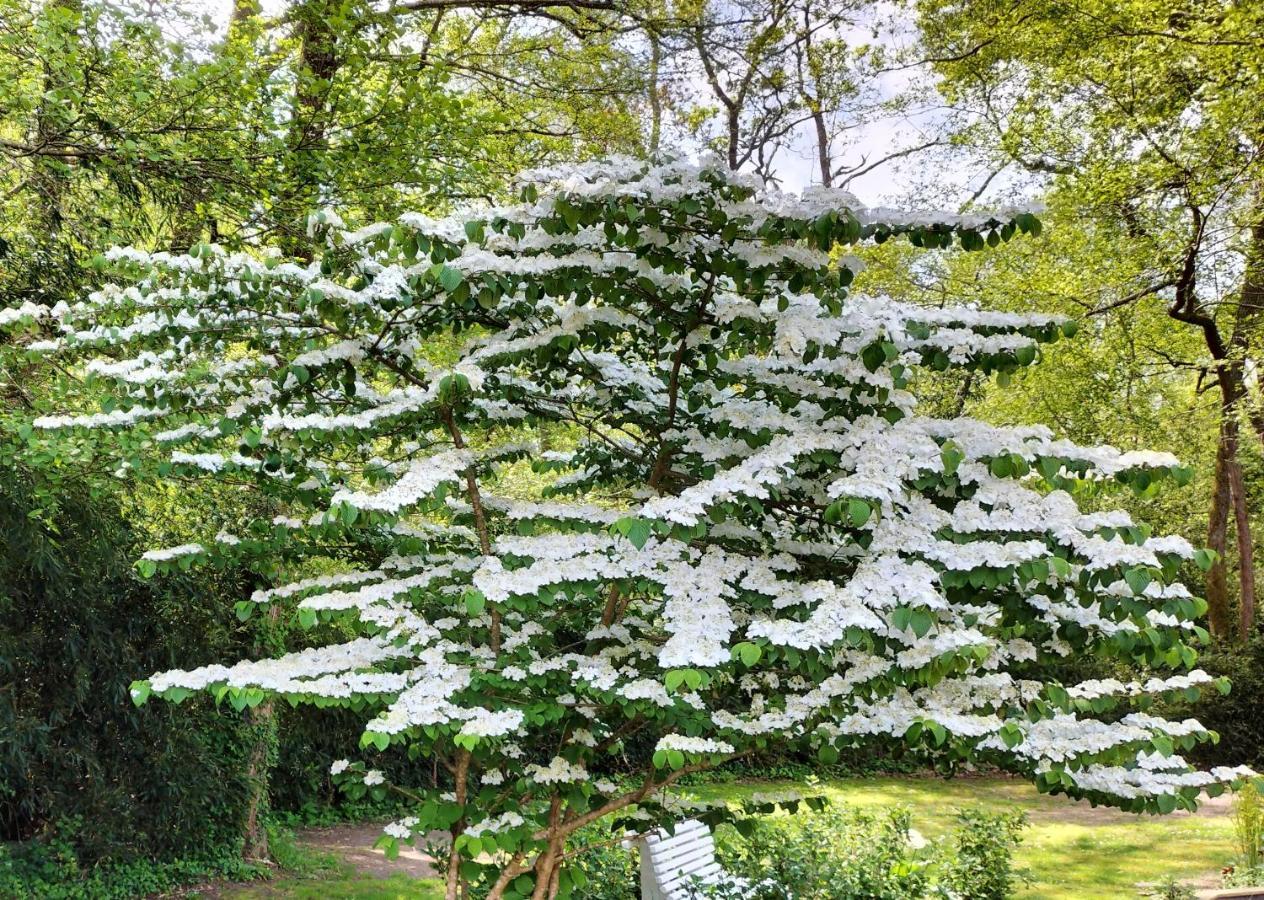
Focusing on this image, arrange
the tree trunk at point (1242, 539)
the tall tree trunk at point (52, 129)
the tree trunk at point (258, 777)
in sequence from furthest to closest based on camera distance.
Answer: the tree trunk at point (1242, 539)
the tree trunk at point (258, 777)
the tall tree trunk at point (52, 129)

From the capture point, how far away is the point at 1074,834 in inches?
283

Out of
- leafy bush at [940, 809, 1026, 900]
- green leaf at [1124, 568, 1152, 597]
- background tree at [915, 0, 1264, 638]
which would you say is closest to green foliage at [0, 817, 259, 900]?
leafy bush at [940, 809, 1026, 900]

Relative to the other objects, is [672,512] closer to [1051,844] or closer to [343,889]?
[343,889]

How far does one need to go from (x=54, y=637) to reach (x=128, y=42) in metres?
3.02

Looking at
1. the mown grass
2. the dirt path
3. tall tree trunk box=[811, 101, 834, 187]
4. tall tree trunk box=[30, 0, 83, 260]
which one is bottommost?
the dirt path

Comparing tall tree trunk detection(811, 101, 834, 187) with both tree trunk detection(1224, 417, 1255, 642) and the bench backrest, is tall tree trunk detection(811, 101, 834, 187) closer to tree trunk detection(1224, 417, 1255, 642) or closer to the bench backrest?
tree trunk detection(1224, 417, 1255, 642)

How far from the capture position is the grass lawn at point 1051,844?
17.1 ft

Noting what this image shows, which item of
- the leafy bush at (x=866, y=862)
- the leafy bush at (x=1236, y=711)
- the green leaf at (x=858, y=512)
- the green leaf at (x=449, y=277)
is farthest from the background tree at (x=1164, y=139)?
the green leaf at (x=449, y=277)

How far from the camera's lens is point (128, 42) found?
4.14 meters

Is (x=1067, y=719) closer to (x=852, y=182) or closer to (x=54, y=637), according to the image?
(x=54, y=637)

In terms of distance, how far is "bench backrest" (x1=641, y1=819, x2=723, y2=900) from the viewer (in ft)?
12.4

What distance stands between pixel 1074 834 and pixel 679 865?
4791 mm

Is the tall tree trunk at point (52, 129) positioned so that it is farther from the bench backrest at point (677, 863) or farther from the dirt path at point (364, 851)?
the dirt path at point (364, 851)

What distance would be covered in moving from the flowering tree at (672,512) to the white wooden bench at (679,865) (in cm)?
112
